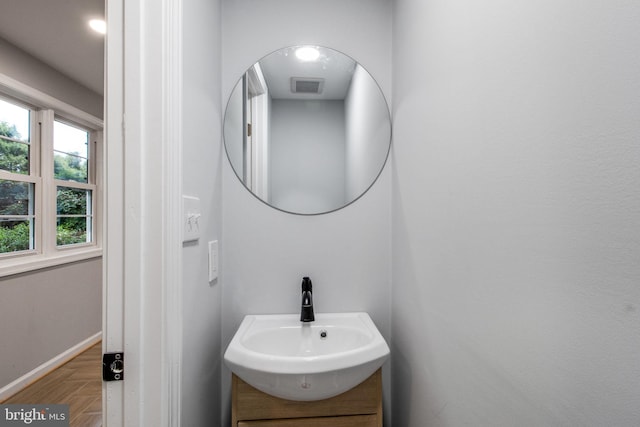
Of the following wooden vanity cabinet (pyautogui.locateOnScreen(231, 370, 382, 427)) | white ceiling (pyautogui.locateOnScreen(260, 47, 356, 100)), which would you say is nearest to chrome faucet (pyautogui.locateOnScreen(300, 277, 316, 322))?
wooden vanity cabinet (pyautogui.locateOnScreen(231, 370, 382, 427))

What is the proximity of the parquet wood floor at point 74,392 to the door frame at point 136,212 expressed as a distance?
5.27ft

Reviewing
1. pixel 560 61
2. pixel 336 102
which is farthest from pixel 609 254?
pixel 336 102

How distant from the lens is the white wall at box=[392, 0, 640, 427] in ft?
1.37

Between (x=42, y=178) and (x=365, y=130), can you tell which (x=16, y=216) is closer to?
(x=42, y=178)

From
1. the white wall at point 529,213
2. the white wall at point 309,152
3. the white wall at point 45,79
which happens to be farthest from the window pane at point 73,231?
the white wall at point 529,213

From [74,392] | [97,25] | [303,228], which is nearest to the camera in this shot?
[303,228]

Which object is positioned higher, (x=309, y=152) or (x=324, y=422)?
(x=309, y=152)

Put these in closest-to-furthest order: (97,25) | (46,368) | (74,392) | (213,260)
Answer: (213,260)
(97,25)
(74,392)
(46,368)

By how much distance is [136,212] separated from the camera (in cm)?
76

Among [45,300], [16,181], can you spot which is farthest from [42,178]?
[45,300]

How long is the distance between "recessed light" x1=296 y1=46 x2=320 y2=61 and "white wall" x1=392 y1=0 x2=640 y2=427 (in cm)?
50

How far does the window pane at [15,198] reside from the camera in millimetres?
2316

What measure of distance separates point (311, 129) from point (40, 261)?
252cm

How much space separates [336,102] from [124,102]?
930 millimetres
